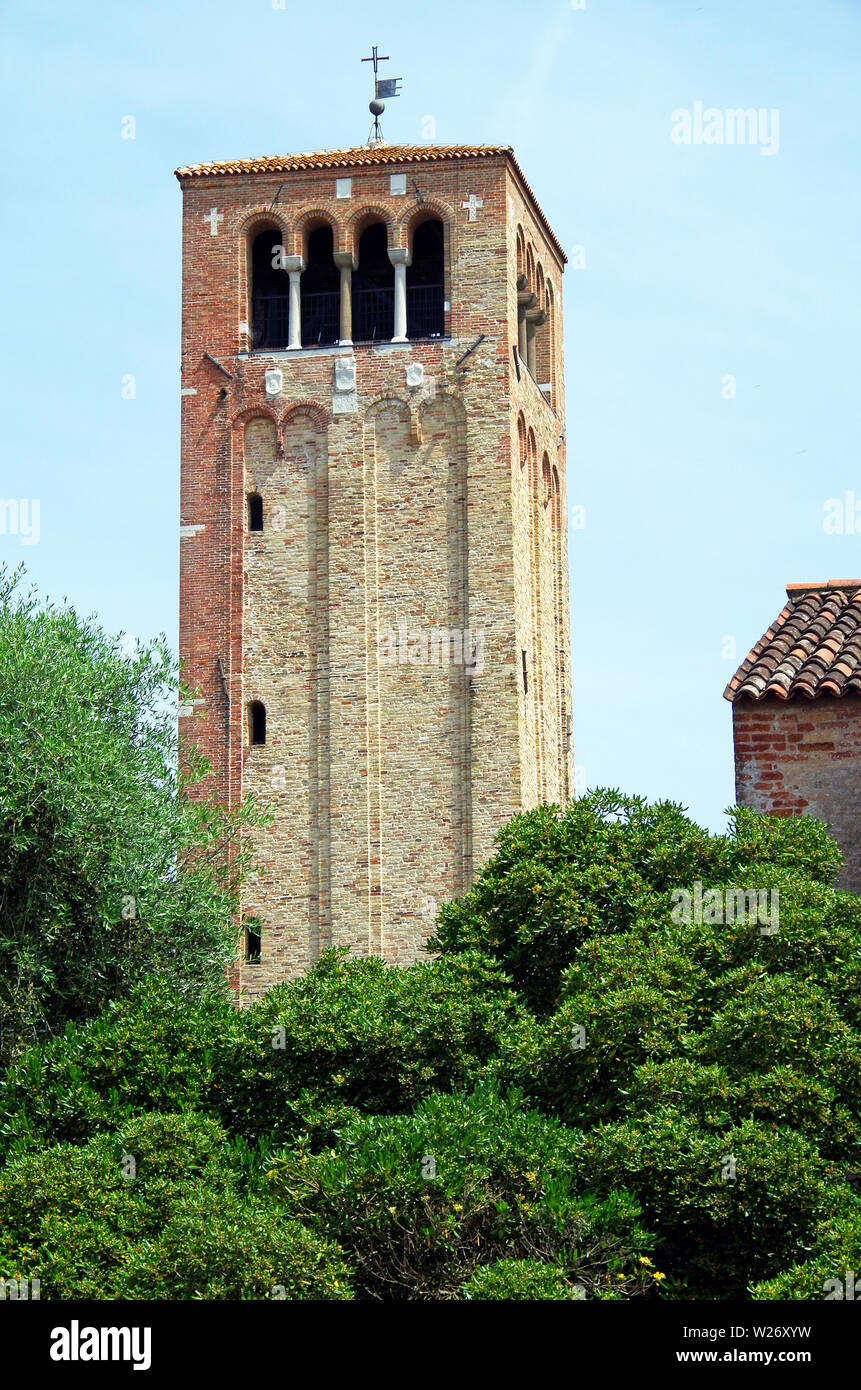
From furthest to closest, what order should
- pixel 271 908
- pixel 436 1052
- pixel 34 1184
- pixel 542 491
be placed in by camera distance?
pixel 542 491 → pixel 271 908 → pixel 436 1052 → pixel 34 1184

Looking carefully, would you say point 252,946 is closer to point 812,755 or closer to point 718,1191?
→ point 812,755

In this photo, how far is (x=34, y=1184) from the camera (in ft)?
50.1

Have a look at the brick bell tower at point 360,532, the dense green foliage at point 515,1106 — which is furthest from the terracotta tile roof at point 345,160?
the dense green foliage at point 515,1106

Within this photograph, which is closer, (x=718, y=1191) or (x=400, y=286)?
(x=718, y=1191)

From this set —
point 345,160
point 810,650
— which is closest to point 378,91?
point 345,160

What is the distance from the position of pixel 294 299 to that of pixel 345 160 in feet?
7.80

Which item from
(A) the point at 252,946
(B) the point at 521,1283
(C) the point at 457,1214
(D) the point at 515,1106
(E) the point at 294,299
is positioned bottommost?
(B) the point at 521,1283

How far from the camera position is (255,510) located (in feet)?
108

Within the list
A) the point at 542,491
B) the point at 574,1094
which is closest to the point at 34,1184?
the point at 574,1094

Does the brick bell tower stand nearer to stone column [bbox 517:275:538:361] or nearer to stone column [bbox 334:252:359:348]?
stone column [bbox 334:252:359:348]

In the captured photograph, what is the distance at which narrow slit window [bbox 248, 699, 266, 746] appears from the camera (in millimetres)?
31953

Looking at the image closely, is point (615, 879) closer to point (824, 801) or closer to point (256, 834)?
point (824, 801)
